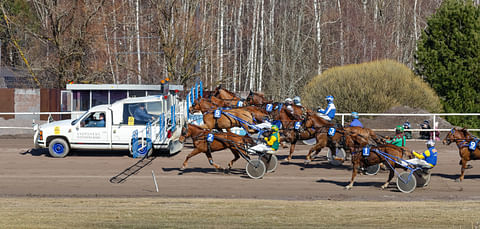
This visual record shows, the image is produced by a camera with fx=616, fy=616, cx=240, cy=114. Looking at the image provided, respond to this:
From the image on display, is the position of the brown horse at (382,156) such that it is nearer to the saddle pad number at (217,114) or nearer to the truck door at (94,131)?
the saddle pad number at (217,114)

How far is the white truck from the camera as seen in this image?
763 inches

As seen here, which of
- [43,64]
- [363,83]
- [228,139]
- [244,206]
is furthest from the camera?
[43,64]

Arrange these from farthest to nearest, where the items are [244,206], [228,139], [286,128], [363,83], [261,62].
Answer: [261,62]
[363,83]
[286,128]
[228,139]
[244,206]

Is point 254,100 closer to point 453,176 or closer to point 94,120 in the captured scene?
point 94,120

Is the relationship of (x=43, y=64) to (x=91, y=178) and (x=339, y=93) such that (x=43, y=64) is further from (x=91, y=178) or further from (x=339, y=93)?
(x=91, y=178)

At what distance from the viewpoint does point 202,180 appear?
1585cm

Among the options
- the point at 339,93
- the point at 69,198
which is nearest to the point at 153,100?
the point at 69,198

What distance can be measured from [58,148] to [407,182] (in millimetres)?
11251

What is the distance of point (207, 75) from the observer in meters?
A: 36.9

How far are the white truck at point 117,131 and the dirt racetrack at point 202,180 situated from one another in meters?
0.47

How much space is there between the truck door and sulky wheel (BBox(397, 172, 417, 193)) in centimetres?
951

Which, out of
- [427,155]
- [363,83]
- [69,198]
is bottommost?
[69,198]

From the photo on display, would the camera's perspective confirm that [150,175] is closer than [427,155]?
No

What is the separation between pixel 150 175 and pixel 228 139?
7.90 feet
